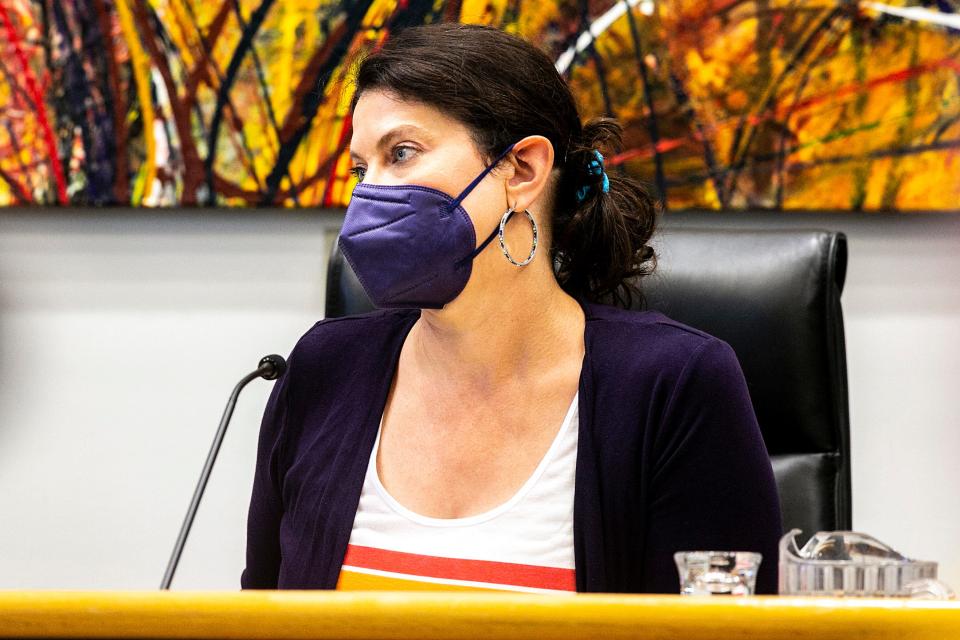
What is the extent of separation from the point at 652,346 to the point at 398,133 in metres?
0.36

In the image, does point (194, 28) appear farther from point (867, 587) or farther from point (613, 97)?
point (867, 587)

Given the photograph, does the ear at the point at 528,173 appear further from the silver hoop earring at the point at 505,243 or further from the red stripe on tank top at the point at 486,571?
the red stripe on tank top at the point at 486,571

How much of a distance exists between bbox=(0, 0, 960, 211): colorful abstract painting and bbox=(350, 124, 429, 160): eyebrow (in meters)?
0.86

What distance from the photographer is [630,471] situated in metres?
1.12

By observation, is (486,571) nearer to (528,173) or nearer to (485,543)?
(485,543)

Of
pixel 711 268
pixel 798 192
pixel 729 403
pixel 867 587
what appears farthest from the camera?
pixel 798 192

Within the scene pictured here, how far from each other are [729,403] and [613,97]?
1.00 meters

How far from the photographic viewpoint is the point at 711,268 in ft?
4.40

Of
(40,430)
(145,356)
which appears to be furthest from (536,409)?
(40,430)

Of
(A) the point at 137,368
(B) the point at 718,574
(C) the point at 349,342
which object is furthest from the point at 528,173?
(A) the point at 137,368

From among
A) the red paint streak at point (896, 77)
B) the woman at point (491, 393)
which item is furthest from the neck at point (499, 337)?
the red paint streak at point (896, 77)

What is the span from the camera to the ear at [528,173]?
123 centimetres

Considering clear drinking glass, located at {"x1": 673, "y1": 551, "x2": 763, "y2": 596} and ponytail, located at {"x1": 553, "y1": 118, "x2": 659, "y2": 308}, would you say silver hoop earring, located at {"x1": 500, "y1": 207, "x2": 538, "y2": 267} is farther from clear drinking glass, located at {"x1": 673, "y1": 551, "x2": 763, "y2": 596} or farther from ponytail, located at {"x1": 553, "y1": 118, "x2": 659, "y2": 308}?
clear drinking glass, located at {"x1": 673, "y1": 551, "x2": 763, "y2": 596}

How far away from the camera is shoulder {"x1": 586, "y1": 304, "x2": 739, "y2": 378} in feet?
3.78
